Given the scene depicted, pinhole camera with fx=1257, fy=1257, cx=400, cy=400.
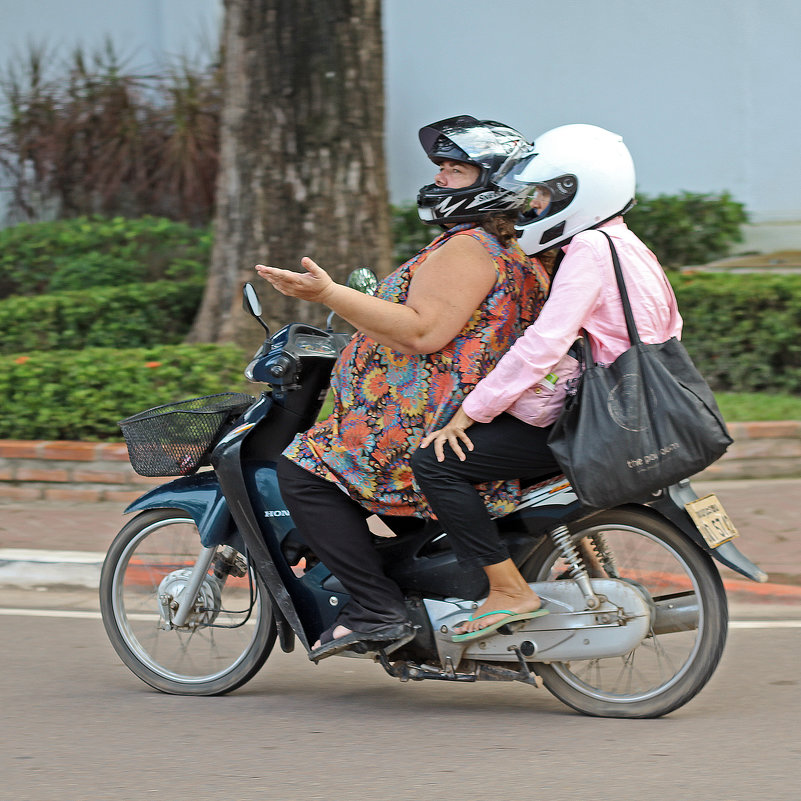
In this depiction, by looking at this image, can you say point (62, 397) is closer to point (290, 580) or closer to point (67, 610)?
point (67, 610)

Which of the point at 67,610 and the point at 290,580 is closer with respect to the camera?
the point at 290,580

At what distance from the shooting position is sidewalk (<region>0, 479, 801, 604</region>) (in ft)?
19.4

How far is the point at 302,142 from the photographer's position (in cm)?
789

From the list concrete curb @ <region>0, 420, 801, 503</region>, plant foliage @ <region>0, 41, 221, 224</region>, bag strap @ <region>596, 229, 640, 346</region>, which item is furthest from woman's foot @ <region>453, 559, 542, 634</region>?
plant foliage @ <region>0, 41, 221, 224</region>

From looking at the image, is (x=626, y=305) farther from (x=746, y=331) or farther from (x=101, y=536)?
(x=746, y=331)

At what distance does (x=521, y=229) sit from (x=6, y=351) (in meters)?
5.94

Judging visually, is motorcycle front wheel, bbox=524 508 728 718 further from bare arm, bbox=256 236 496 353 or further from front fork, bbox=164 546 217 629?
front fork, bbox=164 546 217 629

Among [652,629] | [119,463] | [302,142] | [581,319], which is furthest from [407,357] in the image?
[302,142]

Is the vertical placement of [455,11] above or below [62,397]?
above

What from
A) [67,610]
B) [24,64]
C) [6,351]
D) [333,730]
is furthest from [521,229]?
[24,64]

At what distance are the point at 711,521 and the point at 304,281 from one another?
1438 millimetres

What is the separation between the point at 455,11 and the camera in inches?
451

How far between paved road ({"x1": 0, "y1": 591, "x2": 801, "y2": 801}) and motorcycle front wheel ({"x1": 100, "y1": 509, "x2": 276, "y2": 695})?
111mm

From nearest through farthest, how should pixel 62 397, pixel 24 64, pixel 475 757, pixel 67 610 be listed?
pixel 475 757, pixel 67 610, pixel 62 397, pixel 24 64
